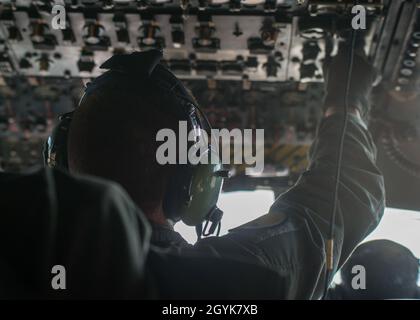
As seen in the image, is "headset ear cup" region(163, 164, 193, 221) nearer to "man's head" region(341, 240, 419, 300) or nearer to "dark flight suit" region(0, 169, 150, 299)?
"dark flight suit" region(0, 169, 150, 299)

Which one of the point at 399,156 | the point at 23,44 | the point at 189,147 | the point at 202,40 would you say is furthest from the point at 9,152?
the point at 399,156

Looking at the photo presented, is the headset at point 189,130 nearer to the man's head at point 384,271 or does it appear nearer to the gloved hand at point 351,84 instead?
the gloved hand at point 351,84

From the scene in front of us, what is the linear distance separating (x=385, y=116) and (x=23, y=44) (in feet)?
6.54

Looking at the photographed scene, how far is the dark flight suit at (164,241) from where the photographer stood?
1.77ft

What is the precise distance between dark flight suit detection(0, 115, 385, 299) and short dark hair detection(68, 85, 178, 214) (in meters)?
0.12

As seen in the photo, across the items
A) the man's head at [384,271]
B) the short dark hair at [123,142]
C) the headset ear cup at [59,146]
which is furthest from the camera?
the man's head at [384,271]

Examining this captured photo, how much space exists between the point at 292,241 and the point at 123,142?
52 cm

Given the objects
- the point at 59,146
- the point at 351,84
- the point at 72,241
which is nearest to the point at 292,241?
the point at 59,146

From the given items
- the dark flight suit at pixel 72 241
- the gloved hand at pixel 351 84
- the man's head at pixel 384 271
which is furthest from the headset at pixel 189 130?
the man's head at pixel 384 271

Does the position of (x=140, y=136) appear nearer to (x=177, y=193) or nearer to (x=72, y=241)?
(x=177, y=193)

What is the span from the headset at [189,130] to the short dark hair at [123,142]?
4 centimetres

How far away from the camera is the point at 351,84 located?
208cm

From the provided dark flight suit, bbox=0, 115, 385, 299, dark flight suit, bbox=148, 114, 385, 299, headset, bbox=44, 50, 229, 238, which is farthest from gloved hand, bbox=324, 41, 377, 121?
headset, bbox=44, 50, 229, 238
